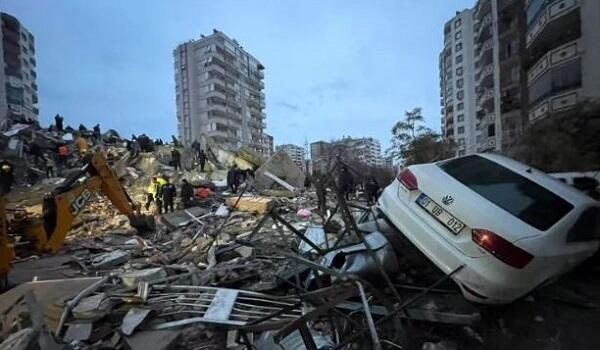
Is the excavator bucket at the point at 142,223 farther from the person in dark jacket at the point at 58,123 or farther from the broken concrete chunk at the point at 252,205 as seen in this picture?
the person in dark jacket at the point at 58,123

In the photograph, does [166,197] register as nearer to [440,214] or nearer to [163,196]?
[163,196]

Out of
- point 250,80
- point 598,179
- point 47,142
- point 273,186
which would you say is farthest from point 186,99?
point 598,179

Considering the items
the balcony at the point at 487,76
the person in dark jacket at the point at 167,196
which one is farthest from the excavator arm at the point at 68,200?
the balcony at the point at 487,76

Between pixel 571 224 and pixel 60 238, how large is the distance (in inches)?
355

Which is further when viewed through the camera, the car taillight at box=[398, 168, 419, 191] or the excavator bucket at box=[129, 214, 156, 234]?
the excavator bucket at box=[129, 214, 156, 234]

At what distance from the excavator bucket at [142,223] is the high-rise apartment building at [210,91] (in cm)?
5348

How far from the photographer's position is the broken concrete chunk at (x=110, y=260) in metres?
7.73

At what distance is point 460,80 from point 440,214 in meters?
73.8

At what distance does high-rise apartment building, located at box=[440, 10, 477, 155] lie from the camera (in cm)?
6544

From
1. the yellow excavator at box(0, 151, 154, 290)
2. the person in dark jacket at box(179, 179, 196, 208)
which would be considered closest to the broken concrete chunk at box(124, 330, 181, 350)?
the yellow excavator at box(0, 151, 154, 290)

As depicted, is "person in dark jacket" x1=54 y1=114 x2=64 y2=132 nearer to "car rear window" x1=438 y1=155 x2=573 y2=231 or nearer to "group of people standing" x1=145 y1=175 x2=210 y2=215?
"group of people standing" x1=145 y1=175 x2=210 y2=215

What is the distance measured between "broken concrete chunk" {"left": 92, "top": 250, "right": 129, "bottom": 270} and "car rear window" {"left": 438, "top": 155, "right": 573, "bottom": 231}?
697cm

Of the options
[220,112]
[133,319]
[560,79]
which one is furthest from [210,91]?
[133,319]

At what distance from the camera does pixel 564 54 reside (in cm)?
1802
